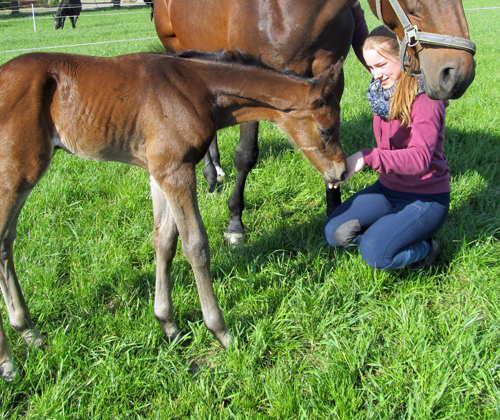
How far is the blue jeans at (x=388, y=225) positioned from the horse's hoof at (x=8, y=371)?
1869 millimetres

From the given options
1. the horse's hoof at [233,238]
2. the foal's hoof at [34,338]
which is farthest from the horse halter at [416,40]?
the foal's hoof at [34,338]

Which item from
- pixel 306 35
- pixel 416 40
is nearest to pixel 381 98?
pixel 416 40

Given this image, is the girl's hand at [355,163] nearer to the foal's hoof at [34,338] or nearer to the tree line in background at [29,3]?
the foal's hoof at [34,338]

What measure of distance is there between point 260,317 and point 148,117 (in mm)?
1202

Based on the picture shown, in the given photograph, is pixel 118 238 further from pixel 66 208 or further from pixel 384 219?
pixel 384 219

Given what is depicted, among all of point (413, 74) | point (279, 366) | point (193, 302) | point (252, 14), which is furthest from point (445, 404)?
point (252, 14)

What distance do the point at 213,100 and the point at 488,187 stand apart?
2.67 meters

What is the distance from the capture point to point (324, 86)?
2139mm

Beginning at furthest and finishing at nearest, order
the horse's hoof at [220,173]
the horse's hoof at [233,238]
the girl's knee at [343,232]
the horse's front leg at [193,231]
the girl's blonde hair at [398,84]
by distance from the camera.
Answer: the horse's hoof at [220,173] → the horse's hoof at [233,238] → the girl's knee at [343,232] → the girl's blonde hair at [398,84] → the horse's front leg at [193,231]

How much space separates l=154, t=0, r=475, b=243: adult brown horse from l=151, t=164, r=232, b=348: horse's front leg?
897 millimetres

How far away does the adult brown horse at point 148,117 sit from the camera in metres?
1.93

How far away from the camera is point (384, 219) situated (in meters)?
2.64

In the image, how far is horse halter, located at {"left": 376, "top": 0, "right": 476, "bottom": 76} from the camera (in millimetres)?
2193

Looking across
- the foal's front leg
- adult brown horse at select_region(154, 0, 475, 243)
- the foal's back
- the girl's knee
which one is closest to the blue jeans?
the girl's knee
